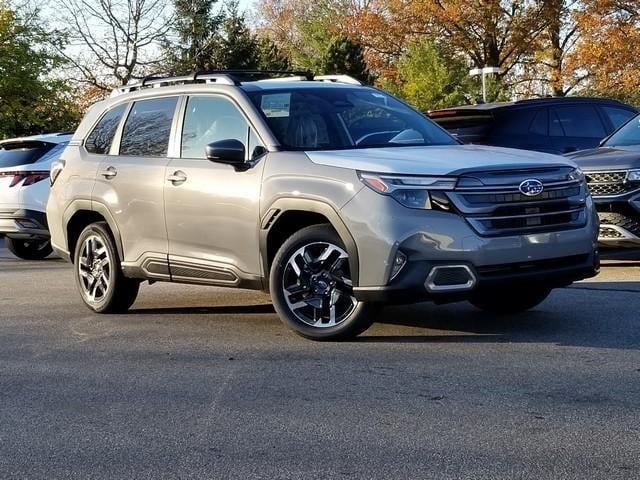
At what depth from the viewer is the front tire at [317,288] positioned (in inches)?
252

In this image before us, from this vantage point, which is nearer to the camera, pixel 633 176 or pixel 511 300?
pixel 511 300

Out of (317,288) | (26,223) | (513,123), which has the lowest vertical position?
(26,223)

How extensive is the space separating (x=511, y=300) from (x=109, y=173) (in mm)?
3233

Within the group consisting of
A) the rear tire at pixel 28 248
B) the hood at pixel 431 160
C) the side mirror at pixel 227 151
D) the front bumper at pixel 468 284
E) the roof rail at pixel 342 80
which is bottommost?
the rear tire at pixel 28 248

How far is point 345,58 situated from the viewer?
174 ft

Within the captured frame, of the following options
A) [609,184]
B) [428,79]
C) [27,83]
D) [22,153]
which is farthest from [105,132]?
[428,79]

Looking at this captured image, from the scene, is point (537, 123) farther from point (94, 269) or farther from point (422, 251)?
point (422, 251)

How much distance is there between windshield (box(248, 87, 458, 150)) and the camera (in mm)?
7016

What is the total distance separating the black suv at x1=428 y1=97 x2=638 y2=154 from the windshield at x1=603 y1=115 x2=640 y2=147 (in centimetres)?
124

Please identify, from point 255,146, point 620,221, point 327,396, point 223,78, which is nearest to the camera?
point 327,396

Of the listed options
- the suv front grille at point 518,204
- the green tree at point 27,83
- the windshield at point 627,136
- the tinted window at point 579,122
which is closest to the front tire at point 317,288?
the suv front grille at point 518,204

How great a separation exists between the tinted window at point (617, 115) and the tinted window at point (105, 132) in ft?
23.4

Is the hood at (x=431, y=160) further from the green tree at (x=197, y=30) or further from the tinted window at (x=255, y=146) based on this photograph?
the green tree at (x=197, y=30)

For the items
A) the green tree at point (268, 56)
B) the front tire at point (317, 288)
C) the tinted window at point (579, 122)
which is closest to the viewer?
the front tire at point (317, 288)
